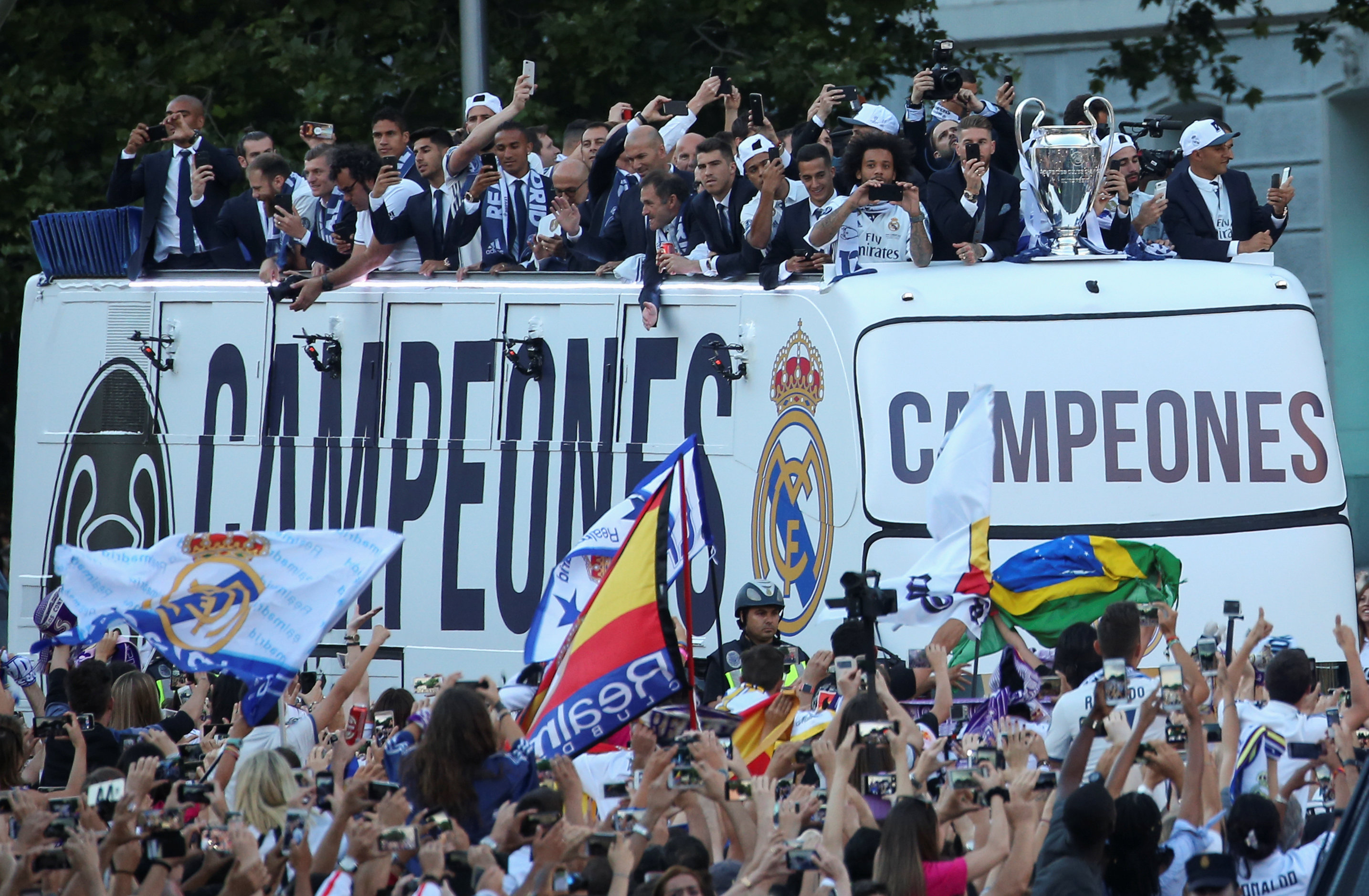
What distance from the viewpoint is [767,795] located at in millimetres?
6812

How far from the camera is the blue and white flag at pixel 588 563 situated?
32.3 ft

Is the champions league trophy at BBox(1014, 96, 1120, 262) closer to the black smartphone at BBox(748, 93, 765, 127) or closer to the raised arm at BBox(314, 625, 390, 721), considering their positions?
the black smartphone at BBox(748, 93, 765, 127)

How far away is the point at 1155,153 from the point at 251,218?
17.6ft

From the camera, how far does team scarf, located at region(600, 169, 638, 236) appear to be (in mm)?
13875

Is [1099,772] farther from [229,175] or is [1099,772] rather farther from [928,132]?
[229,175]

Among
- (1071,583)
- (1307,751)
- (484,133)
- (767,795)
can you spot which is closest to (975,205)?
(1071,583)

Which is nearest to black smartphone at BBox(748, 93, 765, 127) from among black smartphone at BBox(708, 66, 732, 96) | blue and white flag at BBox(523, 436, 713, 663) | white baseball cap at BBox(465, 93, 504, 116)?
black smartphone at BBox(708, 66, 732, 96)

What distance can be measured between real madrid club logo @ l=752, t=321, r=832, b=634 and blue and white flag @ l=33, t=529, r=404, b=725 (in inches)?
111

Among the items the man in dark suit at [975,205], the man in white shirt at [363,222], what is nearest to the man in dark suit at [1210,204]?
the man in dark suit at [975,205]

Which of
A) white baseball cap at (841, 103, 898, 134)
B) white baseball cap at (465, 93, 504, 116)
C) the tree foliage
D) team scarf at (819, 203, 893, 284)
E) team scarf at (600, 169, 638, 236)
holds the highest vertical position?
the tree foliage

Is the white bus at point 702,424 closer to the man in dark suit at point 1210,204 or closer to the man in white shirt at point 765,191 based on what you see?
the man in white shirt at point 765,191

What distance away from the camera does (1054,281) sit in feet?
38.9

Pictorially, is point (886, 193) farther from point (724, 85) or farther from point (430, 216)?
point (430, 216)

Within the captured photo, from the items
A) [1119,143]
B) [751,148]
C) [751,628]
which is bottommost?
[751,628]
